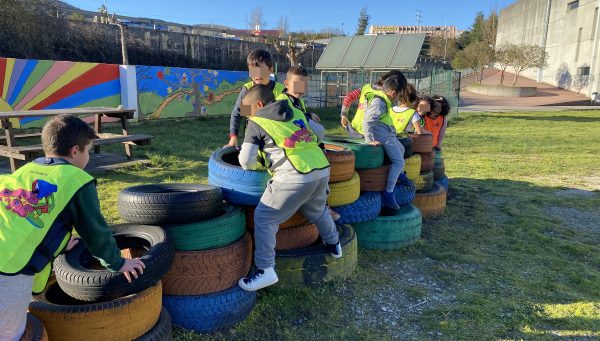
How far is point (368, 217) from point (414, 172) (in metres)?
1.44

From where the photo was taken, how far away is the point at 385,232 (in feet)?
15.6

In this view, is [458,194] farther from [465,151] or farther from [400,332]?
[465,151]

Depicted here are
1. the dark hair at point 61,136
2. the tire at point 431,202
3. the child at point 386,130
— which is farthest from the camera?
the tire at point 431,202

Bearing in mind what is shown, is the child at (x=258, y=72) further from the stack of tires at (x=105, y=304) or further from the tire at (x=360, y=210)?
the stack of tires at (x=105, y=304)

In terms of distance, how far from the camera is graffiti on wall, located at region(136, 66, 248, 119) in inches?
621

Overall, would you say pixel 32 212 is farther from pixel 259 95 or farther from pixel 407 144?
pixel 407 144

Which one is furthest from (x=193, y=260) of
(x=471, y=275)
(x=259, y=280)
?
(x=471, y=275)

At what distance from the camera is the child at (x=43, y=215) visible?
2.07m

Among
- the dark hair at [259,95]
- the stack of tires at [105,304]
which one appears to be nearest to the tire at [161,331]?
the stack of tires at [105,304]

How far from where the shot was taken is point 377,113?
4902mm

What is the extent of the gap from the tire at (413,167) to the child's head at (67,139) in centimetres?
406

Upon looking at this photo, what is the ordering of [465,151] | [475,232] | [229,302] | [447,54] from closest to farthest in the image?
[229,302] < [475,232] < [465,151] < [447,54]

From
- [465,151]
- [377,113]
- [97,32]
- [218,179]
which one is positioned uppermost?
[97,32]

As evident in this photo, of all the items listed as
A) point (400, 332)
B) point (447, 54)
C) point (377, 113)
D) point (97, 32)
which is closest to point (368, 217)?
point (377, 113)
